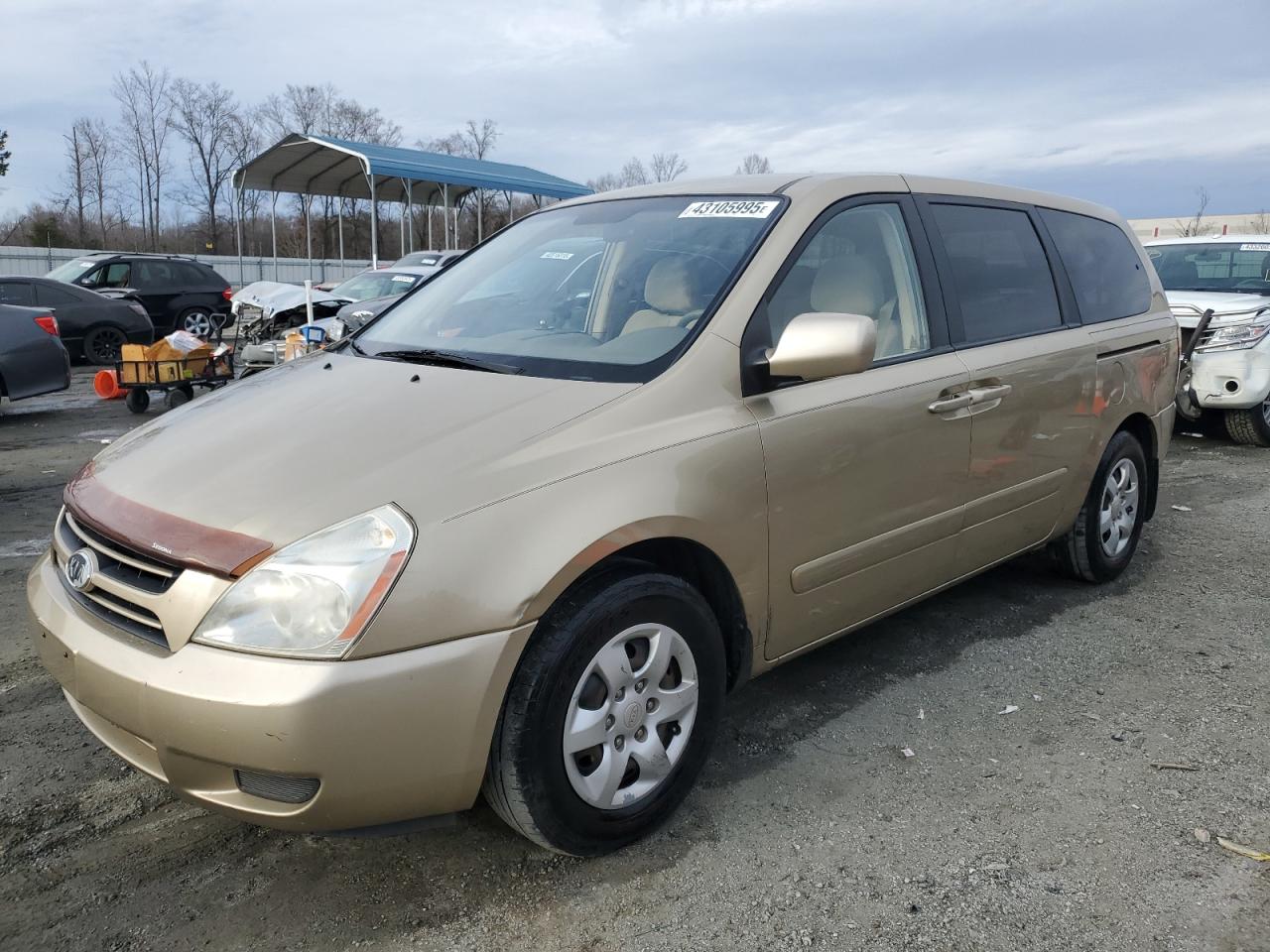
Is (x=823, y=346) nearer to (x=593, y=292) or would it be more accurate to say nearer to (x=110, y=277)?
(x=593, y=292)

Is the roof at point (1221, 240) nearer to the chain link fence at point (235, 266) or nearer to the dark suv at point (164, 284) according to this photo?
the dark suv at point (164, 284)

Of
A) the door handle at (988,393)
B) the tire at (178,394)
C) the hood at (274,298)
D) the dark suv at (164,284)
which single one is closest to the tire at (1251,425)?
the door handle at (988,393)

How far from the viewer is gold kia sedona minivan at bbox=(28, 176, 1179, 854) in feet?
6.56

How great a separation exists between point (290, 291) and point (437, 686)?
13.2 m

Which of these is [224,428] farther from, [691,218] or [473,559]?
[691,218]

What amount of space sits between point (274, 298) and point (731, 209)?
12122 mm

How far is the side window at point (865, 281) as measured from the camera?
292 centimetres

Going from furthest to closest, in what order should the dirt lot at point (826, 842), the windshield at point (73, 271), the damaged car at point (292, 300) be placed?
the windshield at point (73, 271)
the damaged car at point (292, 300)
the dirt lot at point (826, 842)

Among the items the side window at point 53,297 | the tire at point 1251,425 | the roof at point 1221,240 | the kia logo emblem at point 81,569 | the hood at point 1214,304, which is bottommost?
the tire at point 1251,425

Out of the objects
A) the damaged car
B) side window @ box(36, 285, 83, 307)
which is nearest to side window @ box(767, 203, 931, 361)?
the damaged car

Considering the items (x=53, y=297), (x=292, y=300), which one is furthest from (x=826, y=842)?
(x=53, y=297)

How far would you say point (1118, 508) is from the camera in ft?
14.7

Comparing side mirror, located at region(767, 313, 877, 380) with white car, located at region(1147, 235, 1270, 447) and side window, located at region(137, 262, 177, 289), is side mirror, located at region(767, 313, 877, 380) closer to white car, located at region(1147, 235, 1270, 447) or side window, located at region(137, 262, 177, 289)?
white car, located at region(1147, 235, 1270, 447)

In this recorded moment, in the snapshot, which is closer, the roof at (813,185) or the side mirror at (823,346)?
the side mirror at (823,346)
